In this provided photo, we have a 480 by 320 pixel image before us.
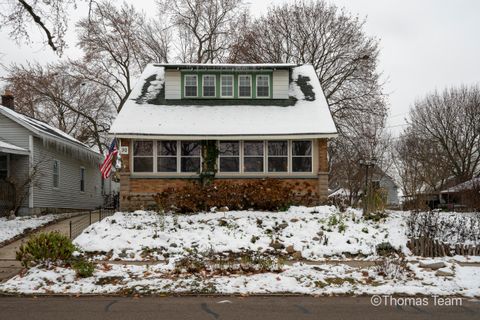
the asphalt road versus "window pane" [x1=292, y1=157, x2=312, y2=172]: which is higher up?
"window pane" [x1=292, y1=157, x2=312, y2=172]

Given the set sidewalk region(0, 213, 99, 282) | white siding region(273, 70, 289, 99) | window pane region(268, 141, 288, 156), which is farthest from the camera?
white siding region(273, 70, 289, 99)

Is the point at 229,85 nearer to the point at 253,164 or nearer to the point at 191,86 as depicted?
the point at 191,86

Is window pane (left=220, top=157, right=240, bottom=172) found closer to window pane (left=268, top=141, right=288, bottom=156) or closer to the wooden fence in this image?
window pane (left=268, top=141, right=288, bottom=156)

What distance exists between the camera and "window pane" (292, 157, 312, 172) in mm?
20531

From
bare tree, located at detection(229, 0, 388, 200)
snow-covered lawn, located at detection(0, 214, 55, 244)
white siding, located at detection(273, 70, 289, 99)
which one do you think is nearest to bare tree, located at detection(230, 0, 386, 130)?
bare tree, located at detection(229, 0, 388, 200)

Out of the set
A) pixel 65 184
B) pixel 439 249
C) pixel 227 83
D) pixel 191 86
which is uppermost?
pixel 227 83

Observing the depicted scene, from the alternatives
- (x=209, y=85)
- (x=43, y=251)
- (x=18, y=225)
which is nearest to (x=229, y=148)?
(x=209, y=85)

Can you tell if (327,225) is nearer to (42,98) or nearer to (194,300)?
(194,300)

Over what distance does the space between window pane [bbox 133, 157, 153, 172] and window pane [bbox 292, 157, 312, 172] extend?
20.0ft

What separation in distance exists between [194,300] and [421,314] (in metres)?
3.89

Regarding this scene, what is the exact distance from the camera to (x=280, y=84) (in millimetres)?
22797

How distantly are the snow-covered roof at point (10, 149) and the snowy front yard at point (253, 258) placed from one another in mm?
5943

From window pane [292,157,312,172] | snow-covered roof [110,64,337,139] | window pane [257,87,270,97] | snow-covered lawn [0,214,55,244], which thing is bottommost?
snow-covered lawn [0,214,55,244]

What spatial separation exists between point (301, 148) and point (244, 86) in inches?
176
